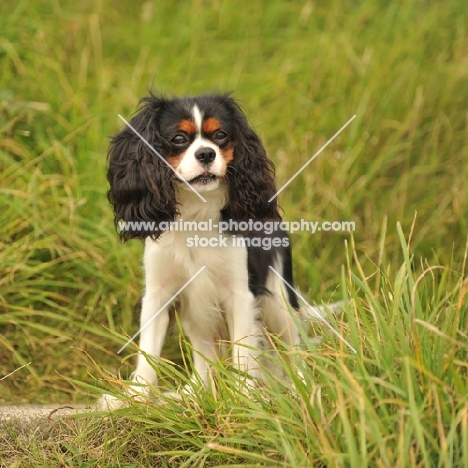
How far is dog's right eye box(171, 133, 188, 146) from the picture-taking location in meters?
3.39

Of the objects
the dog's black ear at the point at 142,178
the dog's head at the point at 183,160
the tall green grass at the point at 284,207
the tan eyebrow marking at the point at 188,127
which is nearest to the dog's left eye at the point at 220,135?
the dog's head at the point at 183,160

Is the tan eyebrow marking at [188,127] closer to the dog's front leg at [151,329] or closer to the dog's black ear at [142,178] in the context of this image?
the dog's black ear at [142,178]

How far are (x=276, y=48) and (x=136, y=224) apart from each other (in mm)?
3419

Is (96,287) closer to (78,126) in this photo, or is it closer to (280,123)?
(78,126)

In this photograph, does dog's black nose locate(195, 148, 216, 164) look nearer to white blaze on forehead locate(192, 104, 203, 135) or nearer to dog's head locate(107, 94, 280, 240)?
dog's head locate(107, 94, 280, 240)

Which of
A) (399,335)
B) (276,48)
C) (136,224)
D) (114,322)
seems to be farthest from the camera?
(276,48)

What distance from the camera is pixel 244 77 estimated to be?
20.1ft

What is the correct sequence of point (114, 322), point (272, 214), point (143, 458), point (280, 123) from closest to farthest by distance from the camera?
point (143, 458) < point (272, 214) < point (114, 322) < point (280, 123)

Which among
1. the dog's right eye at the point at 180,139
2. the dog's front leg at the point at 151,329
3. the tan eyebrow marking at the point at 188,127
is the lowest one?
the dog's front leg at the point at 151,329

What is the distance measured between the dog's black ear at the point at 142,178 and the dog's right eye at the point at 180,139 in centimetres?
5

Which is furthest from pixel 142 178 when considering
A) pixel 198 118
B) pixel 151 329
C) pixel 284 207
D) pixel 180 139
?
pixel 284 207

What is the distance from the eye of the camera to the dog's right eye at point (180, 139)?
339cm

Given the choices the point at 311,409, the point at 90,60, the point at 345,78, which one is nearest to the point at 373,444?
the point at 311,409

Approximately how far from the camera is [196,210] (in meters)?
3.51
